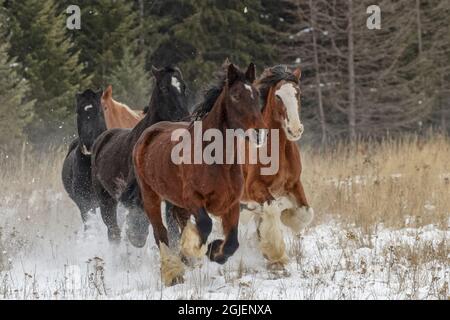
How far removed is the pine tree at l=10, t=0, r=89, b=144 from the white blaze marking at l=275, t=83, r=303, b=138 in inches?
569

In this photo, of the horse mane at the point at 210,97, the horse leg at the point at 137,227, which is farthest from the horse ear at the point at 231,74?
the horse leg at the point at 137,227

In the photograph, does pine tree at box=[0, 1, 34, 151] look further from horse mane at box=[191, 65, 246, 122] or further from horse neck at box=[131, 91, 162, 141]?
horse mane at box=[191, 65, 246, 122]

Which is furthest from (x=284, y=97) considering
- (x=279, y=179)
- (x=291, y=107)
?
(x=279, y=179)

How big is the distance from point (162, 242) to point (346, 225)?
3056 millimetres

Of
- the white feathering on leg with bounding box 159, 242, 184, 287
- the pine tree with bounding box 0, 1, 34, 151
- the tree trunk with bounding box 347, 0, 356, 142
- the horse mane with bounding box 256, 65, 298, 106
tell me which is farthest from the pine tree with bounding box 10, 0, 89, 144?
the white feathering on leg with bounding box 159, 242, 184, 287

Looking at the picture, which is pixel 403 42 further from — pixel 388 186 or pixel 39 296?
pixel 39 296

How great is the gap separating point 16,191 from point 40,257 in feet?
15.4

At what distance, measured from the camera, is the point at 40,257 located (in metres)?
8.77

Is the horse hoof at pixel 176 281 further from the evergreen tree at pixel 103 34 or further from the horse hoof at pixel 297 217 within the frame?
the evergreen tree at pixel 103 34

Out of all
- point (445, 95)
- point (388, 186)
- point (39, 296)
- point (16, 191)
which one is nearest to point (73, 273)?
point (39, 296)

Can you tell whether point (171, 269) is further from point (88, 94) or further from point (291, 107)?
point (88, 94)

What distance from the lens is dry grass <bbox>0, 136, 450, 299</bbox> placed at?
662 cm

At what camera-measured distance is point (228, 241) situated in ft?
21.2

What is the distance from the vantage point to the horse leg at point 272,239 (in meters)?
7.54
